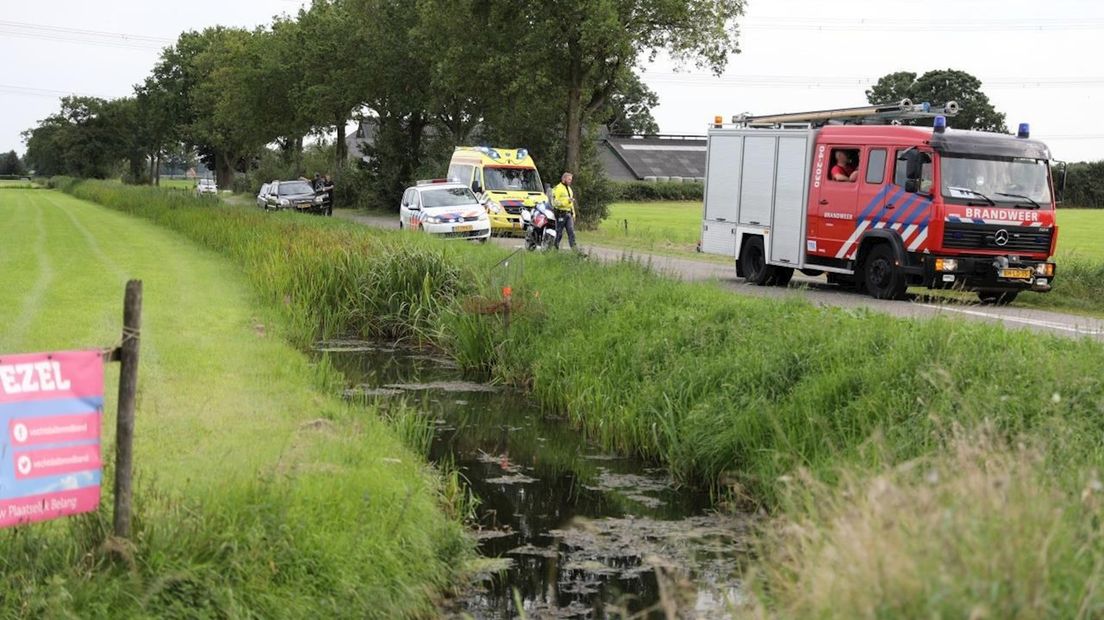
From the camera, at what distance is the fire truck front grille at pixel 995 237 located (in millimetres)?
19031

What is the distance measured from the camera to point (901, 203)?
63.7 feet

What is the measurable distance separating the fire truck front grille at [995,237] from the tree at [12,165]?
557ft

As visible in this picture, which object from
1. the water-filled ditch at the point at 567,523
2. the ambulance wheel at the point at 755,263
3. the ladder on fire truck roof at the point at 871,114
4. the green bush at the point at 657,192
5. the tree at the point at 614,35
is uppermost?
the tree at the point at 614,35

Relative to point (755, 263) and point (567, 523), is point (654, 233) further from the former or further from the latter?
point (567, 523)

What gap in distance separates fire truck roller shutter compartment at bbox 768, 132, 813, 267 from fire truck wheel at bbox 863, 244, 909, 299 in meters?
1.46

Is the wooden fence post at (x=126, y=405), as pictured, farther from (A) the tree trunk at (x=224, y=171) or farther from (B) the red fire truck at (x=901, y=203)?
(A) the tree trunk at (x=224, y=171)

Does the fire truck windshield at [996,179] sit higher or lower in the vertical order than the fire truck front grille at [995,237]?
higher

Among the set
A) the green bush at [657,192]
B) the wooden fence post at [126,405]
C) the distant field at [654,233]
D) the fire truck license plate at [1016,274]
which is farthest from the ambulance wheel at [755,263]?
the green bush at [657,192]

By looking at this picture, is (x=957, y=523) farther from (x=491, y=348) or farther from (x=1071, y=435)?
(x=491, y=348)

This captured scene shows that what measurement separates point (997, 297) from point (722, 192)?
5419 mm

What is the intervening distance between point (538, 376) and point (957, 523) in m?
10.2

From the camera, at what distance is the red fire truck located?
1912 cm

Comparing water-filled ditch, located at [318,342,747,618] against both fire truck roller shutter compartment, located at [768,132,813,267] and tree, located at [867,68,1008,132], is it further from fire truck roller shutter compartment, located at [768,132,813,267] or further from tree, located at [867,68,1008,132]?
tree, located at [867,68,1008,132]

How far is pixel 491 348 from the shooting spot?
619 inches
